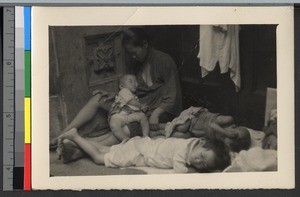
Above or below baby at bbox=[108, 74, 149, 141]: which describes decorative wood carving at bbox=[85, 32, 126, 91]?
above

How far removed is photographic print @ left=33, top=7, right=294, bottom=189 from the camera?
186 centimetres

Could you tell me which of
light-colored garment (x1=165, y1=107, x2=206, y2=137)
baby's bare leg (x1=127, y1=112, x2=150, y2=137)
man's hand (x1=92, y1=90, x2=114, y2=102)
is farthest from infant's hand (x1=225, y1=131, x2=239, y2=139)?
man's hand (x1=92, y1=90, x2=114, y2=102)

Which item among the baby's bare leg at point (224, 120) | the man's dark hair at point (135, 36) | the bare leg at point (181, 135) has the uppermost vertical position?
the man's dark hair at point (135, 36)

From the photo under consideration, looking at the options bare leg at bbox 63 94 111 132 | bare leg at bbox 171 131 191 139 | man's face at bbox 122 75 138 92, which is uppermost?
man's face at bbox 122 75 138 92

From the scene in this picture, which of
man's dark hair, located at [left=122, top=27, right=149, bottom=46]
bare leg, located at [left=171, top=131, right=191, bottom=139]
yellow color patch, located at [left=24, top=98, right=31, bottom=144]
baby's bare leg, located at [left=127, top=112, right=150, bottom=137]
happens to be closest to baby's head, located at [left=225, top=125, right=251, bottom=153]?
bare leg, located at [left=171, top=131, right=191, bottom=139]

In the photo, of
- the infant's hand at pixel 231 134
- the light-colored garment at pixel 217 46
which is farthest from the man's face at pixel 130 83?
the infant's hand at pixel 231 134

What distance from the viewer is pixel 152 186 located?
6.18 ft

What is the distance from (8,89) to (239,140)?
716mm

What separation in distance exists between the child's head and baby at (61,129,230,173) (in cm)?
16

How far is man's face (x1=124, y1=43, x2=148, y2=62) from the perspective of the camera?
6.12 ft

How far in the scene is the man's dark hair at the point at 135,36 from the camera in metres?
1.86

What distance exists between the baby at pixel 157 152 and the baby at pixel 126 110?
4 centimetres

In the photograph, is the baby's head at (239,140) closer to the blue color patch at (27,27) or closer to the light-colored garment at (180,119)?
the light-colored garment at (180,119)

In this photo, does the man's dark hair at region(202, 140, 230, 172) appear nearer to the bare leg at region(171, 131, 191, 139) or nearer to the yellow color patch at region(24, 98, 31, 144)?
the bare leg at region(171, 131, 191, 139)
